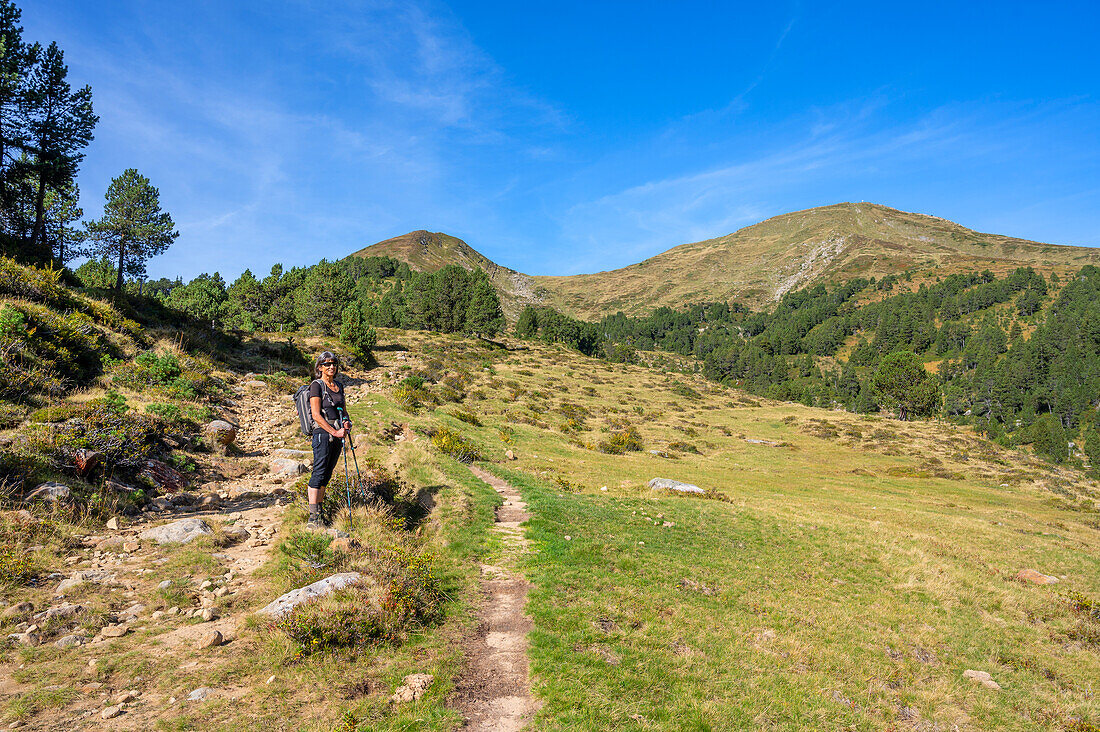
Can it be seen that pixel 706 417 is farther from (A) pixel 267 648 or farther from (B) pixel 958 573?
(A) pixel 267 648

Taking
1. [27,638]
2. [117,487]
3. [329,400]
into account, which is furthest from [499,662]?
[117,487]

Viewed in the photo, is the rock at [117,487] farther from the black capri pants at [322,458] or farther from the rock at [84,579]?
the black capri pants at [322,458]

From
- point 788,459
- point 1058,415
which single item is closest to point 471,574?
point 788,459

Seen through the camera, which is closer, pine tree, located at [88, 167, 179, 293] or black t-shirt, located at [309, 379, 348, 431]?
black t-shirt, located at [309, 379, 348, 431]

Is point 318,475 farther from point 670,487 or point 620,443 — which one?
point 620,443

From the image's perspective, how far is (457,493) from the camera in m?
13.5

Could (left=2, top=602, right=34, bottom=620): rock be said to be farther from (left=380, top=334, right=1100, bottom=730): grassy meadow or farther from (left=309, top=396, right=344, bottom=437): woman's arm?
(left=380, top=334, right=1100, bottom=730): grassy meadow

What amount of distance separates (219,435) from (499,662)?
12422mm

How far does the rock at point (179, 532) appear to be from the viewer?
8.22 meters

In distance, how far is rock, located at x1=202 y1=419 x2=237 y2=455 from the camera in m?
13.8

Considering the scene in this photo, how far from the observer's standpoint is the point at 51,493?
26.8ft

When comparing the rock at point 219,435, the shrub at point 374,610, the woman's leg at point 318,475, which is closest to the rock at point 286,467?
the rock at point 219,435

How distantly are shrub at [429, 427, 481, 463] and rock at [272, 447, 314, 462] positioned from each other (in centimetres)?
622

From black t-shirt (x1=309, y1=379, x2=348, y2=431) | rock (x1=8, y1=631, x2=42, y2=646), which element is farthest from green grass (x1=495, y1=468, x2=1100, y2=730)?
rock (x1=8, y1=631, x2=42, y2=646)
